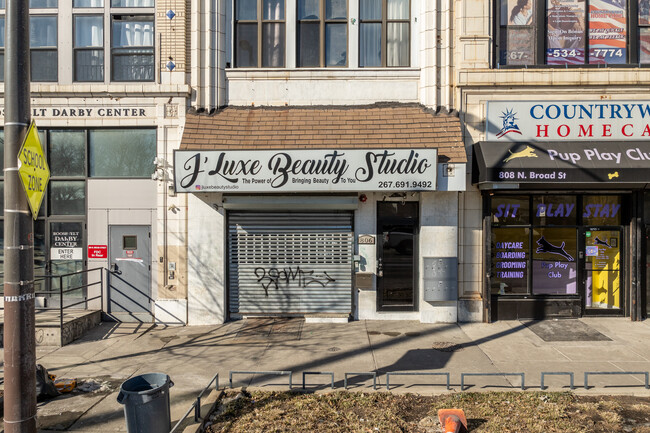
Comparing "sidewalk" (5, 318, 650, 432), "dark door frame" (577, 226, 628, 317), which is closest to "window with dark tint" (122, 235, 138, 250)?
"sidewalk" (5, 318, 650, 432)

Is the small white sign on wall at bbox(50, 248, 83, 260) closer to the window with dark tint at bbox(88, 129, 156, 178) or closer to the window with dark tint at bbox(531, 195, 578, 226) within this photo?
the window with dark tint at bbox(88, 129, 156, 178)

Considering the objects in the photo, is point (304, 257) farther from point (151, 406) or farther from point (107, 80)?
point (107, 80)

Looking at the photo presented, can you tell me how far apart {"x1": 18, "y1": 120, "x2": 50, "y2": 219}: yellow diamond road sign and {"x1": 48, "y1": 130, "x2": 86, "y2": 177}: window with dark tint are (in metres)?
6.51

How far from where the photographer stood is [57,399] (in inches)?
256

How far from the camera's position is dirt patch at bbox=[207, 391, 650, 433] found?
18.0ft

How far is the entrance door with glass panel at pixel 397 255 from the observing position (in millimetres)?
10711

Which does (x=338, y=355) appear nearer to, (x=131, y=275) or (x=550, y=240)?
(x=131, y=275)

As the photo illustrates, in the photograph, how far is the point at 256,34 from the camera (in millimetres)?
11141

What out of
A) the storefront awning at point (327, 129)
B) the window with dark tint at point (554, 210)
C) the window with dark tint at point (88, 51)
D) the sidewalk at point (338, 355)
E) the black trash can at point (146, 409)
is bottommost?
the sidewalk at point (338, 355)

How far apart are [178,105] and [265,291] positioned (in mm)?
5185

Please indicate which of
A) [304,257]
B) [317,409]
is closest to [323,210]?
[304,257]

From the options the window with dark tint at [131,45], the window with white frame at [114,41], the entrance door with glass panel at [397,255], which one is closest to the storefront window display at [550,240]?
the entrance door with glass panel at [397,255]

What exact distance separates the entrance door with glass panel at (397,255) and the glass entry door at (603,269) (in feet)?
14.5

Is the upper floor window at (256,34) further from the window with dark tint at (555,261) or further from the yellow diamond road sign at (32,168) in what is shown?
the window with dark tint at (555,261)
